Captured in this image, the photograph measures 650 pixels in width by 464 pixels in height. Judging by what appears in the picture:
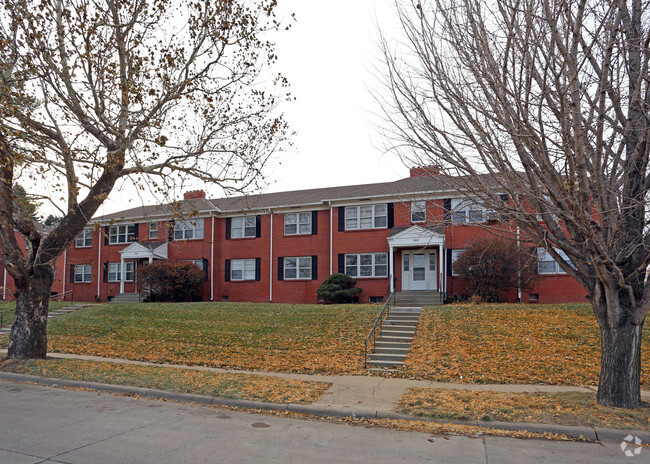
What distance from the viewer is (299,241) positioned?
90.9 ft

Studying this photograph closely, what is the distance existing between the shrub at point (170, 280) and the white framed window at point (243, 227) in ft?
10.2

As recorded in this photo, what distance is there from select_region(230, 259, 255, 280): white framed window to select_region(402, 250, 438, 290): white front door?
29.3 feet

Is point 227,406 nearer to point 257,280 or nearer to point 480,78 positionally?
point 480,78

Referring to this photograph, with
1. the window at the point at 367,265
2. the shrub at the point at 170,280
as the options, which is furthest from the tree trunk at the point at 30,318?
the window at the point at 367,265

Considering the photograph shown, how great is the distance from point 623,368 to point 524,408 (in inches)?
65.2

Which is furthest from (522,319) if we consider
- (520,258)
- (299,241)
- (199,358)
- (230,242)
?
(230,242)

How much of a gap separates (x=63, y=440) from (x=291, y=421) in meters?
3.24

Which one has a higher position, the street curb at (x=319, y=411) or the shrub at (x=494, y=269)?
the shrub at (x=494, y=269)

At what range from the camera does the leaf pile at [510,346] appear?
1159 centimetres

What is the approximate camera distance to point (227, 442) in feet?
22.3

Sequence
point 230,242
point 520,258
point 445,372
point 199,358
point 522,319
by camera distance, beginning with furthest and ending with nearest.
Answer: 1. point 230,242
2. point 520,258
3. point 522,319
4. point 199,358
5. point 445,372

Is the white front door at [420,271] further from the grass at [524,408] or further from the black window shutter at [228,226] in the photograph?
the grass at [524,408]

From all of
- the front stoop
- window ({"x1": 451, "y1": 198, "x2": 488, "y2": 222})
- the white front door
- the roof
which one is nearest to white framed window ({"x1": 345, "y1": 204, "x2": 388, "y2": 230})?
the roof

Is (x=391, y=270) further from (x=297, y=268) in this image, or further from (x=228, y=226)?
(x=228, y=226)
